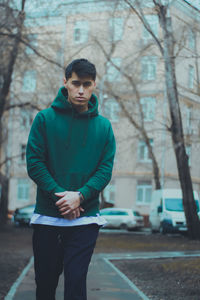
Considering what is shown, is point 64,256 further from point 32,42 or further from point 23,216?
point 23,216

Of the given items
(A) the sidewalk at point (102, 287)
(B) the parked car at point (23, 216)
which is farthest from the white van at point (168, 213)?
(A) the sidewalk at point (102, 287)

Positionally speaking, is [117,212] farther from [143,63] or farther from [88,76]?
[88,76]

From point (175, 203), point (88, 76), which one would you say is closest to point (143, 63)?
point (175, 203)

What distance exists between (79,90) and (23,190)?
45.3 meters

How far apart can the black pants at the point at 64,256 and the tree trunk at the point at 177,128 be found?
44.2 feet

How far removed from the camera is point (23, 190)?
159 ft

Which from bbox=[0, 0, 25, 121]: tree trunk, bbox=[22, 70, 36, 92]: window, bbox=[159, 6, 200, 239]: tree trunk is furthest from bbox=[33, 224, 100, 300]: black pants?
bbox=[22, 70, 36, 92]: window

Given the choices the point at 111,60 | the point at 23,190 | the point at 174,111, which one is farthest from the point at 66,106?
the point at 23,190

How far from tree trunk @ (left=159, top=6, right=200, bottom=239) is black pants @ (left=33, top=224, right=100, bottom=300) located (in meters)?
13.5

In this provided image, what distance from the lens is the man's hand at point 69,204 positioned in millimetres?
3385

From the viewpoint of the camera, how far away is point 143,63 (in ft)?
80.3

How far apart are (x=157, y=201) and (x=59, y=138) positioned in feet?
82.3

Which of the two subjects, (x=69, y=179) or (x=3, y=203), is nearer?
(x=69, y=179)

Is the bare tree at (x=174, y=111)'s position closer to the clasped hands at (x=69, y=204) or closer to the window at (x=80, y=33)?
the window at (x=80, y=33)
